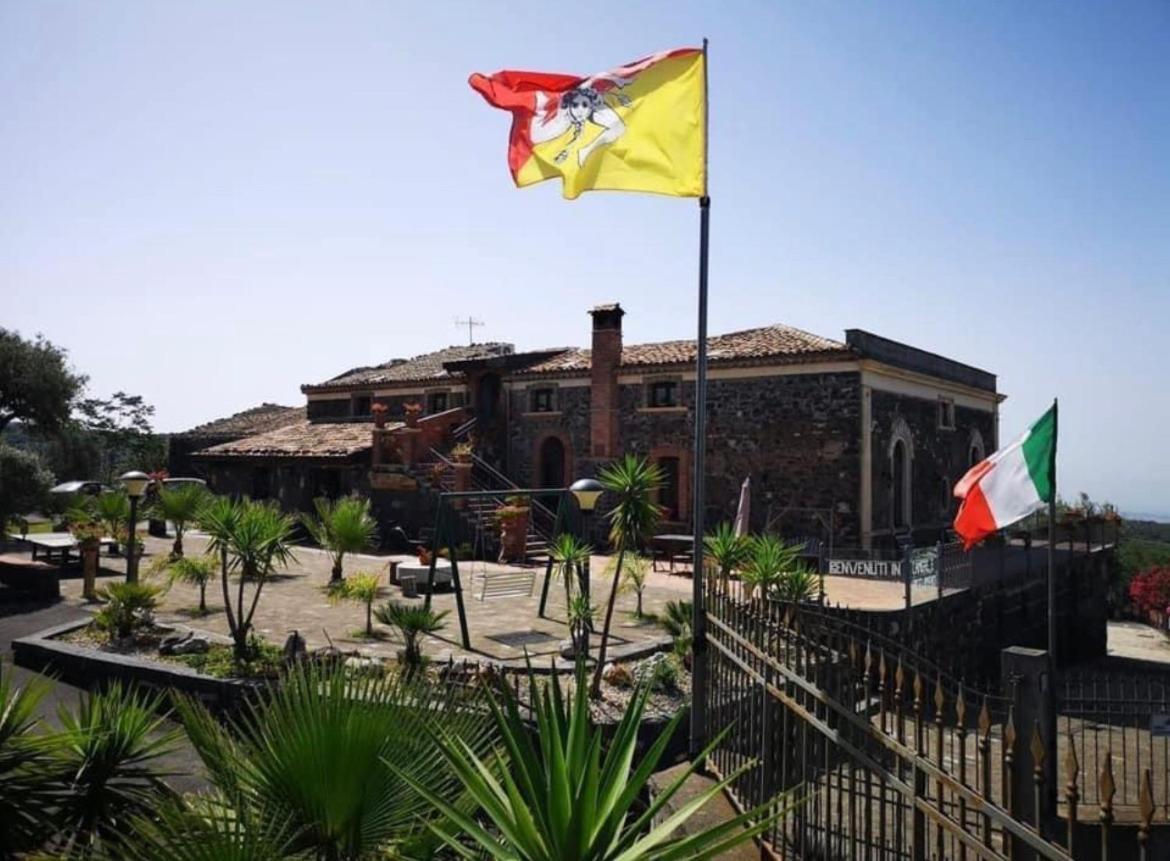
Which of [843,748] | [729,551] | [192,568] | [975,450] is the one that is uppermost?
[975,450]

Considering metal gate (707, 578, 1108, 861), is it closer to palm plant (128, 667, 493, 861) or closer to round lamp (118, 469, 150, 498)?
palm plant (128, 667, 493, 861)

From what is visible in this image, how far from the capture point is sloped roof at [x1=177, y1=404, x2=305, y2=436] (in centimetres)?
3366

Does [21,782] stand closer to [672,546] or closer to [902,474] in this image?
[672,546]

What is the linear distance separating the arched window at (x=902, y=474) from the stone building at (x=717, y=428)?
51 mm

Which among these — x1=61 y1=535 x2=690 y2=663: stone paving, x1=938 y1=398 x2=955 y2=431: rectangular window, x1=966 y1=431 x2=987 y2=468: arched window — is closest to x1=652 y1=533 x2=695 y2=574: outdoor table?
x1=61 y1=535 x2=690 y2=663: stone paving

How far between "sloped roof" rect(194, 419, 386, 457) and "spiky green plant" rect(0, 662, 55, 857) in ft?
63.6

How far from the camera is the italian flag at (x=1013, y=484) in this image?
812 cm

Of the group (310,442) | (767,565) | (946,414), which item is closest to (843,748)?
(767,565)

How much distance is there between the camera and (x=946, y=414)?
22.4 meters

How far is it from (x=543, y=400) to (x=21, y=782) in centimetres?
2063

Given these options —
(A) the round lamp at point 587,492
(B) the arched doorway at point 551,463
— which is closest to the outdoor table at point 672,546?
(B) the arched doorway at point 551,463

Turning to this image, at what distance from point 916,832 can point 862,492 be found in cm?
1562

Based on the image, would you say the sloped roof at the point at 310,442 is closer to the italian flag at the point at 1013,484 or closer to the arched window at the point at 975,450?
the italian flag at the point at 1013,484

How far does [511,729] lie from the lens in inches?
109
